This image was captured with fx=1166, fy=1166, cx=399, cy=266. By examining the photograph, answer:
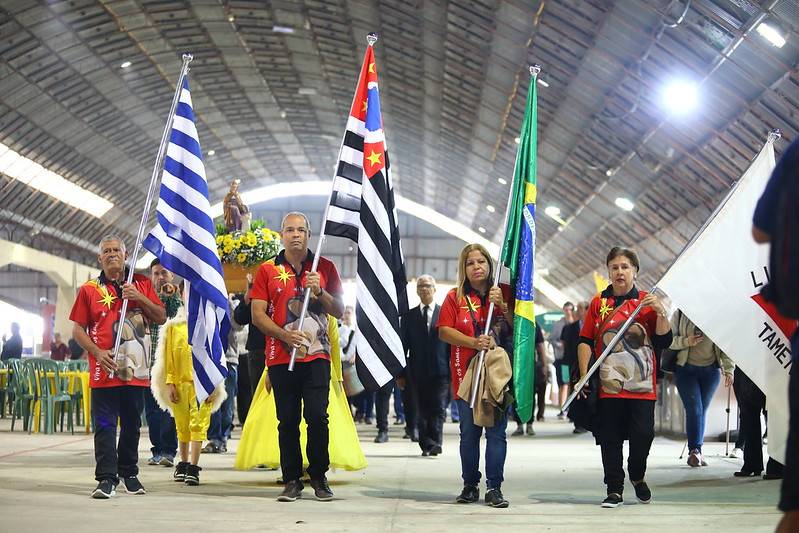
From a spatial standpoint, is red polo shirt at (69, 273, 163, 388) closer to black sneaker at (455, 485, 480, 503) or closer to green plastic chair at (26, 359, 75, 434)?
black sneaker at (455, 485, 480, 503)

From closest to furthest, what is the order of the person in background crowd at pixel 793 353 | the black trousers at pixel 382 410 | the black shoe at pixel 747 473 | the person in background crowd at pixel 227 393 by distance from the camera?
the person in background crowd at pixel 793 353
the black shoe at pixel 747 473
the person in background crowd at pixel 227 393
the black trousers at pixel 382 410

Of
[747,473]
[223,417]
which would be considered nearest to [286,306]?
[747,473]

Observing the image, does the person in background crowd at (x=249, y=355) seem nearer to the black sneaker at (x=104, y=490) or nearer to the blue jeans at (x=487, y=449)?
the black sneaker at (x=104, y=490)

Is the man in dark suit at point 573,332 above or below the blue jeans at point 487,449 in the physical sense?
above

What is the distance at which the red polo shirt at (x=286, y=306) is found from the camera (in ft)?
24.0

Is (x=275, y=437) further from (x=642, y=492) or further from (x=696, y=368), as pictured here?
(x=696, y=368)

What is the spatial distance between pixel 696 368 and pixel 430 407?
262 cm

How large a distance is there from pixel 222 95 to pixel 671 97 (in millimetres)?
17874

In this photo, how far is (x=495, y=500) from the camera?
7.13 meters

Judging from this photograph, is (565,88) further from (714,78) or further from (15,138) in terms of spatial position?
(15,138)

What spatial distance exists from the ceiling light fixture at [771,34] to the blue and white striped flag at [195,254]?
28.7 ft

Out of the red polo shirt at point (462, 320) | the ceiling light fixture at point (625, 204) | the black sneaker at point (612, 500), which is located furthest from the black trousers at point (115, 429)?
the ceiling light fixture at point (625, 204)

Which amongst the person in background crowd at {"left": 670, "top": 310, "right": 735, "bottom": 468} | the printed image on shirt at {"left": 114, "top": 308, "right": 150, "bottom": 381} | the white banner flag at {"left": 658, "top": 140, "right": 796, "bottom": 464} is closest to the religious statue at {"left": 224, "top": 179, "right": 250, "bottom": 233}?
the printed image on shirt at {"left": 114, "top": 308, "right": 150, "bottom": 381}

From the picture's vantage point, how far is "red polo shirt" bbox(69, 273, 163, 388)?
291 inches
